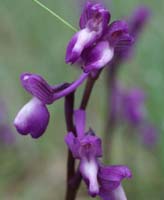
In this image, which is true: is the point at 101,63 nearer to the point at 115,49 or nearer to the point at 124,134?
the point at 115,49

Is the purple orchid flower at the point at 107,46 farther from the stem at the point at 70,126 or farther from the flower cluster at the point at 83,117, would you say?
the stem at the point at 70,126

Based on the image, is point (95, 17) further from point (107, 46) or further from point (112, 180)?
point (112, 180)

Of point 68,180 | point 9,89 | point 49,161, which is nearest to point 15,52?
point 9,89

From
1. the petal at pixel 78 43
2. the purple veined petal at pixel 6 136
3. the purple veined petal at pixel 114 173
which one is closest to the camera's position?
the petal at pixel 78 43

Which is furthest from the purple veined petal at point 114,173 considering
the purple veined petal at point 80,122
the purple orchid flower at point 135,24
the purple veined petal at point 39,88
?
the purple orchid flower at point 135,24

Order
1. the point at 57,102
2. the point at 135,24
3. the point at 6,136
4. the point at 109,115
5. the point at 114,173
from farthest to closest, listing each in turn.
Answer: the point at 57,102 < the point at 6,136 < the point at 109,115 < the point at 135,24 < the point at 114,173

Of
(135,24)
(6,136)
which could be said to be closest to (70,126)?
(135,24)

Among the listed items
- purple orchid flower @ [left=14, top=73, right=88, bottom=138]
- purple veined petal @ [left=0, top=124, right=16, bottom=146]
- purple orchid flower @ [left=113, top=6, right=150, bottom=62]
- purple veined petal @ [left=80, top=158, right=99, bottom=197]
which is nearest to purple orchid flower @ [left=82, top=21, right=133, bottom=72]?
purple orchid flower @ [left=14, top=73, right=88, bottom=138]
